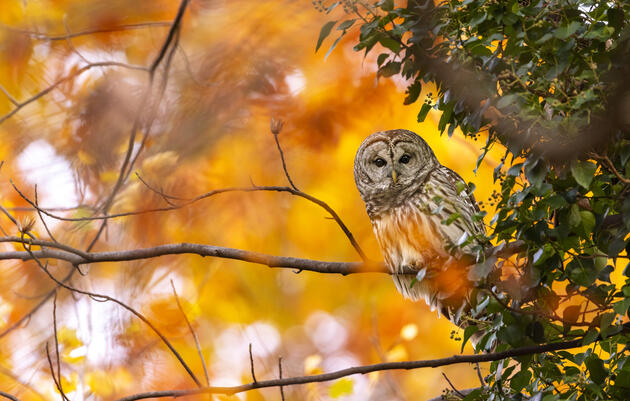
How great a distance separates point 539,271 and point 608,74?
1.93ft

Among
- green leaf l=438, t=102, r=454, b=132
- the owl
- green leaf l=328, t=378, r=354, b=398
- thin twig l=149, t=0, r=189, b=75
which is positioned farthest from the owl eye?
green leaf l=328, t=378, r=354, b=398

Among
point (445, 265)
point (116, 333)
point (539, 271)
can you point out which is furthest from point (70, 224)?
point (539, 271)

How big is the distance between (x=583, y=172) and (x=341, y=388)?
162 inches

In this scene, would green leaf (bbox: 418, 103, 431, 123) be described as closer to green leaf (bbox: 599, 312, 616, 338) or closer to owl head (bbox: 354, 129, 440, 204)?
green leaf (bbox: 599, 312, 616, 338)

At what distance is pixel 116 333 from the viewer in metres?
5.28

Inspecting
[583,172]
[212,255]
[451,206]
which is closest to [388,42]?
[583,172]

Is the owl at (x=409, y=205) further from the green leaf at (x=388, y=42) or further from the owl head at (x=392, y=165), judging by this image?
the green leaf at (x=388, y=42)

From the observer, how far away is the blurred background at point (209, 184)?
4887 millimetres

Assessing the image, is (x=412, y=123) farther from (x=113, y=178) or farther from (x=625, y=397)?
(x=625, y=397)

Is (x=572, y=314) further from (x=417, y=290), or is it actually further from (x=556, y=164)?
(x=417, y=290)

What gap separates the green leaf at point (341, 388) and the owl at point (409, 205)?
1810 mm

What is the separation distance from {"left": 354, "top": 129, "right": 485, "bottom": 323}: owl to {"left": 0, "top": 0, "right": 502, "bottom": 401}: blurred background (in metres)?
1.15

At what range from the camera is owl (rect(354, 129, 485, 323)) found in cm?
371

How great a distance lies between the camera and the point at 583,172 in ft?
5.97
